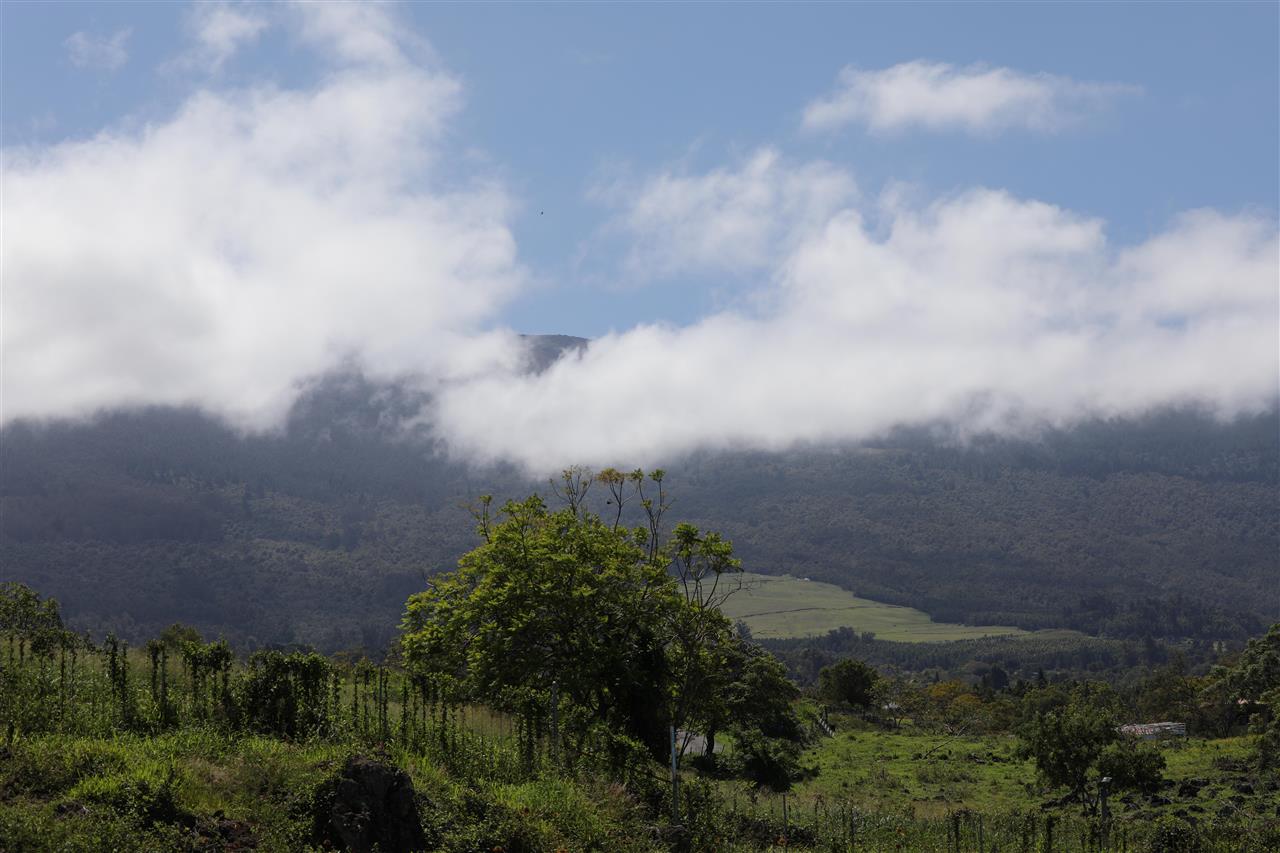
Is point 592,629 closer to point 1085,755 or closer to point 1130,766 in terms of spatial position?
point 1085,755

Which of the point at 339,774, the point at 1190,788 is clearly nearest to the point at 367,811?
the point at 339,774

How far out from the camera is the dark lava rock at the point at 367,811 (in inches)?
511

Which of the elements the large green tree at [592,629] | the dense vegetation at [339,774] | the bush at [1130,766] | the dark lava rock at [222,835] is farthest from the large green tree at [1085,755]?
the dark lava rock at [222,835]

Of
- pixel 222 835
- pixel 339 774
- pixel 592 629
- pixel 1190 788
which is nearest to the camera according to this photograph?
pixel 222 835

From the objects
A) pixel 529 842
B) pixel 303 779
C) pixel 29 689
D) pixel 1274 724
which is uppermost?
pixel 29 689

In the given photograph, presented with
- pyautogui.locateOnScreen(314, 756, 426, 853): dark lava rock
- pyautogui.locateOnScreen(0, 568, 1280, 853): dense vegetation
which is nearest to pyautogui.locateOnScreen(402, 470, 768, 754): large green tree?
pyautogui.locateOnScreen(0, 568, 1280, 853): dense vegetation

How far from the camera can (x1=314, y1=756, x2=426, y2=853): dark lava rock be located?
42.5 ft

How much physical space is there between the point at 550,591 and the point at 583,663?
1.67 m

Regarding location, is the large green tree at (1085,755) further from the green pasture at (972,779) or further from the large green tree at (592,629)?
the large green tree at (592,629)

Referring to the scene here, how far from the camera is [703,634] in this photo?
2181cm

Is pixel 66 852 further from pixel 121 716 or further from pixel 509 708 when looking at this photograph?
pixel 509 708

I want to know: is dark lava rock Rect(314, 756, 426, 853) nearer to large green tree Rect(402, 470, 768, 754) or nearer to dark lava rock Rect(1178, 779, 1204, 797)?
large green tree Rect(402, 470, 768, 754)

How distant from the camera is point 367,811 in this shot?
13.1 m

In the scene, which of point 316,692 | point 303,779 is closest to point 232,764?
point 303,779
